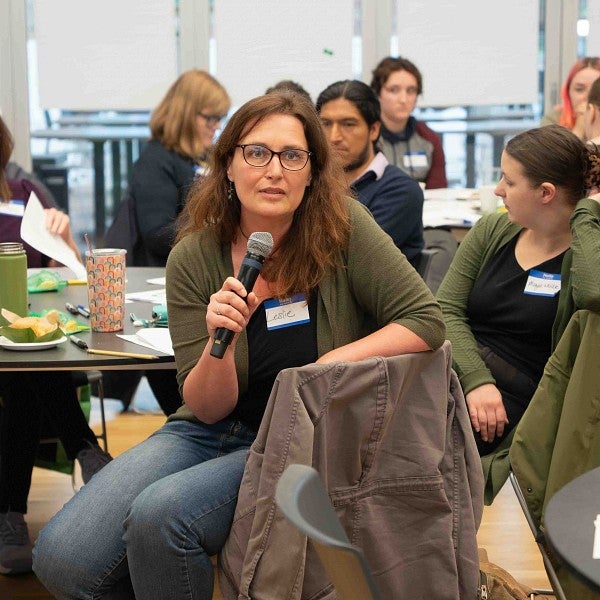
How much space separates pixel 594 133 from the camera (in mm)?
3641

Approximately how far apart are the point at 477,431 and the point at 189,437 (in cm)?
74

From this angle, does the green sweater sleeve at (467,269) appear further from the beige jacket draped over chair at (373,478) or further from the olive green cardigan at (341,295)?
the beige jacket draped over chair at (373,478)

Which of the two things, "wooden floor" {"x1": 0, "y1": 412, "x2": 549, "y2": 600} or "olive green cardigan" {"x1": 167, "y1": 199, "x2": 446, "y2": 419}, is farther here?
"wooden floor" {"x1": 0, "y1": 412, "x2": 549, "y2": 600}

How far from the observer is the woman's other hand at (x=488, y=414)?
2488 millimetres

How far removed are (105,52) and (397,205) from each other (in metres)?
4.01

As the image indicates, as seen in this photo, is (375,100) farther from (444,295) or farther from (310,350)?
(310,350)

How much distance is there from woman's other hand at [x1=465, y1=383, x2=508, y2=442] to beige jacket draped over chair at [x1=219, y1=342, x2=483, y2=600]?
65cm

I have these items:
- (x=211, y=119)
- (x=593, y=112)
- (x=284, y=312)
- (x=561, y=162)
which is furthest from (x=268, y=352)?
(x=211, y=119)

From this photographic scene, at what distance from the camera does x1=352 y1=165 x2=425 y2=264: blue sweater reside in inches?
128

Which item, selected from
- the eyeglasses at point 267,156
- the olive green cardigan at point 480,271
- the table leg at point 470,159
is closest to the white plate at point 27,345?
the eyeglasses at point 267,156

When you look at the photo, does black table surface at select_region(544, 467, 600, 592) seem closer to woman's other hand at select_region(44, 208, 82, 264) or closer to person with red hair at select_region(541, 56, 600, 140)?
woman's other hand at select_region(44, 208, 82, 264)

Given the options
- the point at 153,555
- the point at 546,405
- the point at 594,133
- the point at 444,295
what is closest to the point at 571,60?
the point at 594,133

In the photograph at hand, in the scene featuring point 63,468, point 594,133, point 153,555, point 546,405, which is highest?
point 594,133

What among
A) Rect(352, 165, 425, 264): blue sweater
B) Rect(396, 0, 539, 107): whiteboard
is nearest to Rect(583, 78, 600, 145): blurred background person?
Rect(352, 165, 425, 264): blue sweater
